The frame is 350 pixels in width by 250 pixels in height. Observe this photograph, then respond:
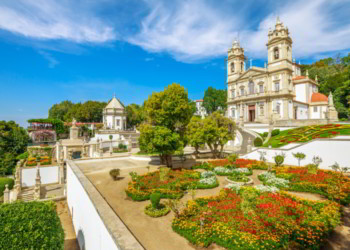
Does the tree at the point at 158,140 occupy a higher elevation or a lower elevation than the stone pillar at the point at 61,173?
higher

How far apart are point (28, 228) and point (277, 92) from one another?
44845mm

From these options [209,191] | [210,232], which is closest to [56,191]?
[209,191]

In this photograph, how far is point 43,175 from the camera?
24281 mm

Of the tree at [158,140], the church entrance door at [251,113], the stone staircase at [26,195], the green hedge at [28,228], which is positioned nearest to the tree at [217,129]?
the tree at [158,140]

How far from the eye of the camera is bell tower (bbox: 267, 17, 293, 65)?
129ft

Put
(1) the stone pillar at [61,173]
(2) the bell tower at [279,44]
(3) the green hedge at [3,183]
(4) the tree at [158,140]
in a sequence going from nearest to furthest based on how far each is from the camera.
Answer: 1. (4) the tree at [158,140]
2. (3) the green hedge at [3,183]
3. (1) the stone pillar at [61,173]
4. (2) the bell tower at [279,44]

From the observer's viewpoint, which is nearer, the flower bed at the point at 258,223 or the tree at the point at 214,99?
the flower bed at the point at 258,223

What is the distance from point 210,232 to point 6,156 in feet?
143

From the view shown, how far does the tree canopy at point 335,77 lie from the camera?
38778 millimetres

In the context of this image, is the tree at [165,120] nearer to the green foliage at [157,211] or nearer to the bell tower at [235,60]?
the green foliage at [157,211]

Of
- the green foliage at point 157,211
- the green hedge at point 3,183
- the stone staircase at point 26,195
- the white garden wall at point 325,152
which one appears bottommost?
the stone staircase at point 26,195

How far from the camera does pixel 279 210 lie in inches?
302

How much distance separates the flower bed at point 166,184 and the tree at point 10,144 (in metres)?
35.4

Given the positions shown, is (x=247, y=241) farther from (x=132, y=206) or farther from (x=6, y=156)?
(x=6, y=156)
